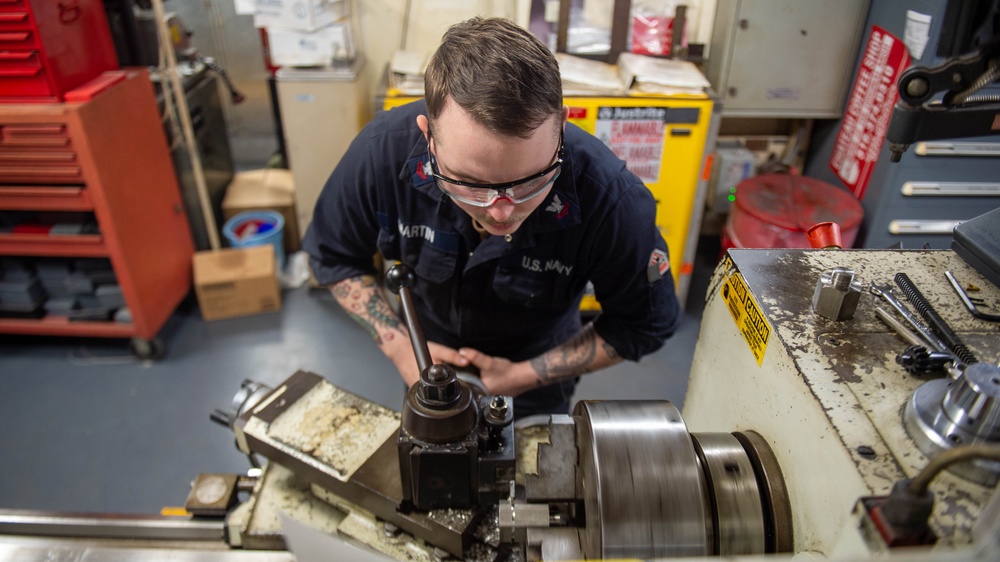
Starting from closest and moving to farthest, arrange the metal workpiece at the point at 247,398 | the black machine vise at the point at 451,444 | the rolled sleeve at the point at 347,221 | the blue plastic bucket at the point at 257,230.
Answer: the black machine vise at the point at 451,444 < the metal workpiece at the point at 247,398 < the rolled sleeve at the point at 347,221 < the blue plastic bucket at the point at 257,230

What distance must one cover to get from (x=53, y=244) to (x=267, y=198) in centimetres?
94

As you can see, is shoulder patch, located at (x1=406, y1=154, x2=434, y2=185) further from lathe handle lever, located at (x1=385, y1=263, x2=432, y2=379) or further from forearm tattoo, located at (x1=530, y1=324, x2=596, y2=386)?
forearm tattoo, located at (x1=530, y1=324, x2=596, y2=386)

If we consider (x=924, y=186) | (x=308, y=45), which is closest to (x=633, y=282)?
(x=924, y=186)

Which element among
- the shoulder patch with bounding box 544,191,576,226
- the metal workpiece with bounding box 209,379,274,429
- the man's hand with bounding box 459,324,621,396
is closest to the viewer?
the metal workpiece with bounding box 209,379,274,429

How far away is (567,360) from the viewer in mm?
1456

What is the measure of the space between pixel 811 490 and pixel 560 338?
0.98 meters

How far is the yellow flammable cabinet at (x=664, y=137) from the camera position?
8.05 ft

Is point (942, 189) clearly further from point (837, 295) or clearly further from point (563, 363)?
point (837, 295)

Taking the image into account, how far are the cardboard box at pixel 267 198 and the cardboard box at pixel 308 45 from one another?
612mm

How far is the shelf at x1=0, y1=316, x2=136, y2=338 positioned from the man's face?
2.08 m

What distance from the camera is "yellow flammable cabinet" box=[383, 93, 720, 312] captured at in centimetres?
245

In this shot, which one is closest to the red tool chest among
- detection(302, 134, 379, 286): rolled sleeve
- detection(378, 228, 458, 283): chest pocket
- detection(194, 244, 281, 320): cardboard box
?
detection(194, 244, 281, 320): cardboard box

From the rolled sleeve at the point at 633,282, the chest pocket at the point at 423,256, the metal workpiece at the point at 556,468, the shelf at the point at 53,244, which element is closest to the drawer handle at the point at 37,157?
the shelf at the point at 53,244

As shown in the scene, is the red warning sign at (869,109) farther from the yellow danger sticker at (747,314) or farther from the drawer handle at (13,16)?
the drawer handle at (13,16)
